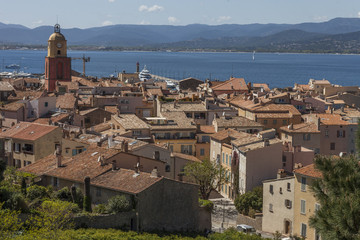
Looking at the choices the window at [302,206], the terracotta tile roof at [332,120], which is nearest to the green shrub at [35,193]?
the window at [302,206]

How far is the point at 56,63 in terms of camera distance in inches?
3059

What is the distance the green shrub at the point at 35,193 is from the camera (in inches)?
1027

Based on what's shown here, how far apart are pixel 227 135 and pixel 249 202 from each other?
29.2ft

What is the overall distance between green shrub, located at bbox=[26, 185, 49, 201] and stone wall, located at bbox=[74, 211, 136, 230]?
2785 millimetres

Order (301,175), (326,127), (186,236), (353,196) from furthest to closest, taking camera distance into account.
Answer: (326,127) < (301,175) < (186,236) < (353,196)

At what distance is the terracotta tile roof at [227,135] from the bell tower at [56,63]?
34.4 m

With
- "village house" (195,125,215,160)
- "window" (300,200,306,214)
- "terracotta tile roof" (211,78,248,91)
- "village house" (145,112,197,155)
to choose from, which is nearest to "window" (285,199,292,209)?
"window" (300,200,306,214)

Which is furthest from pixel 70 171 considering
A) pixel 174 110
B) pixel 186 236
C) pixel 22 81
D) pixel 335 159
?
pixel 22 81

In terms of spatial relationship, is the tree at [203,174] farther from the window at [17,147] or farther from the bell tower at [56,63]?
the bell tower at [56,63]

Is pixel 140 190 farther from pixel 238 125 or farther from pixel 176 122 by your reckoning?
pixel 238 125

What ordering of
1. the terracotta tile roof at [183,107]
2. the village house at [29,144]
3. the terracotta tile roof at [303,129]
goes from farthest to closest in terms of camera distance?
the terracotta tile roof at [183,107]
the terracotta tile roof at [303,129]
the village house at [29,144]

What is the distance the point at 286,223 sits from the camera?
34.1 meters

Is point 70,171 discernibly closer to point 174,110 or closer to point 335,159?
point 335,159

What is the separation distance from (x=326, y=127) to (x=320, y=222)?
36489mm
